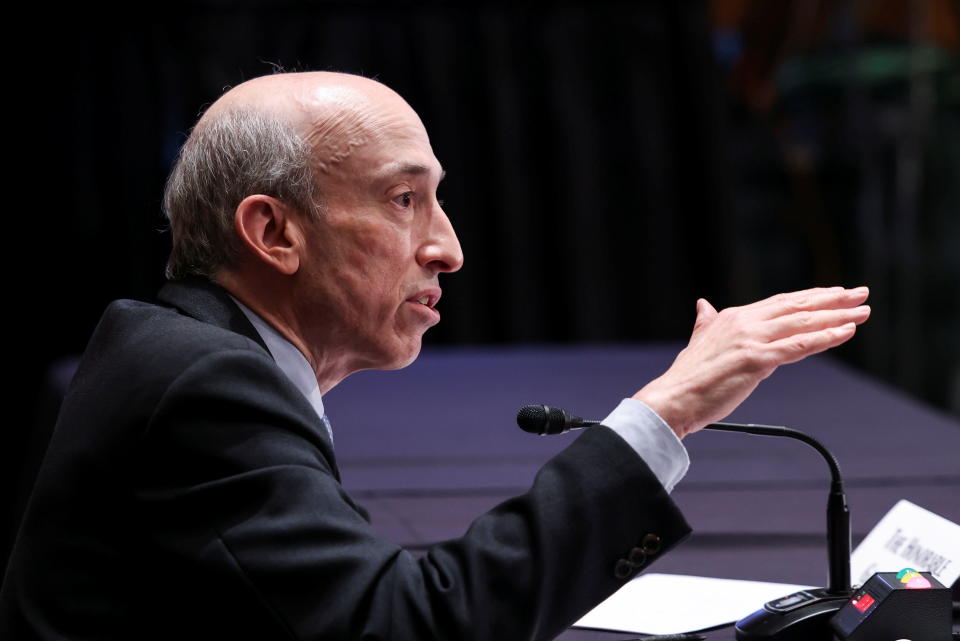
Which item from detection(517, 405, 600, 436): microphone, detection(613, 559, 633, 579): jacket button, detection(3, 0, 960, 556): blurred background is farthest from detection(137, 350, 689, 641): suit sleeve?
detection(3, 0, 960, 556): blurred background

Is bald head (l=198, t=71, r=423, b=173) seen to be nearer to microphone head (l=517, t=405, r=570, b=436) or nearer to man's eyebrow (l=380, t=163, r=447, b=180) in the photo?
man's eyebrow (l=380, t=163, r=447, b=180)

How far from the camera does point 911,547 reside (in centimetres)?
130

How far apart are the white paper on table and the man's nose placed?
14.0 inches

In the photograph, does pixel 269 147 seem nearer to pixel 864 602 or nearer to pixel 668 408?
pixel 668 408

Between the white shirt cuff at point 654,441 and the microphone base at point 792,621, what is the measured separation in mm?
207

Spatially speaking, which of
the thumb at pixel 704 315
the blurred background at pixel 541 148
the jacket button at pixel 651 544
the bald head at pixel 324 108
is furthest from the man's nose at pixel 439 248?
the blurred background at pixel 541 148

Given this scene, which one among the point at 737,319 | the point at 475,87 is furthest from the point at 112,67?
the point at 737,319

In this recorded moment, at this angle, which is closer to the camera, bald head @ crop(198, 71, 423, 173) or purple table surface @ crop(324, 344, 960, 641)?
bald head @ crop(198, 71, 423, 173)

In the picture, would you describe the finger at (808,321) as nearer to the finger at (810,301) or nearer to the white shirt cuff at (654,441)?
the finger at (810,301)

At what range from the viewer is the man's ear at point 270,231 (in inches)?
44.3

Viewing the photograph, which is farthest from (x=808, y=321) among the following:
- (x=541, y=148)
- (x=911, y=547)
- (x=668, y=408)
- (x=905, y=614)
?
(x=541, y=148)

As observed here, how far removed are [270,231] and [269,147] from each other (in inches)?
3.0

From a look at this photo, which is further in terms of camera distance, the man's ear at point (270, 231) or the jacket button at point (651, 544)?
the man's ear at point (270, 231)

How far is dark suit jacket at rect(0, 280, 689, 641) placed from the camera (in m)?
0.92
